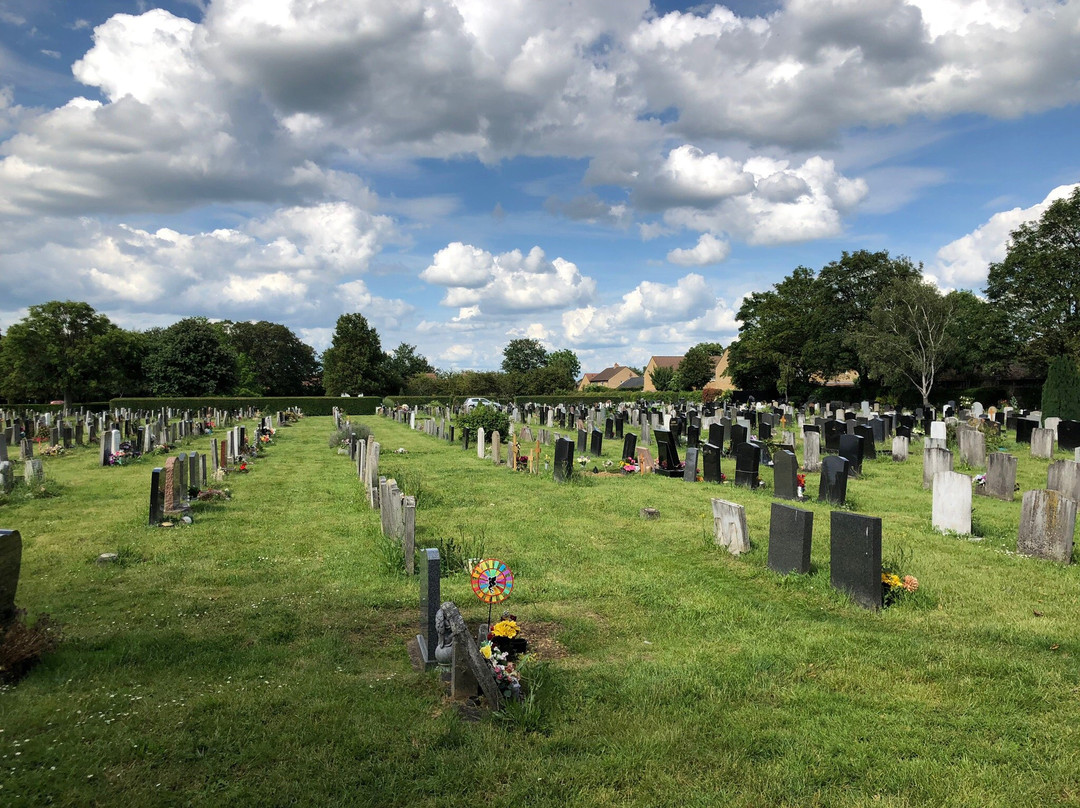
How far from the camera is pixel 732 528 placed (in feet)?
31.5

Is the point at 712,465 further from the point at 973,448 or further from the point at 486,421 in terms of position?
the point at 486,421

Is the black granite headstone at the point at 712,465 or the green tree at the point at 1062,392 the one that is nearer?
the black granite headstone at the point at 712,465

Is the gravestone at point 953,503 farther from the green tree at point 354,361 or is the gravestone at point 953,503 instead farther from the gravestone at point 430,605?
the green tree at point 354,361

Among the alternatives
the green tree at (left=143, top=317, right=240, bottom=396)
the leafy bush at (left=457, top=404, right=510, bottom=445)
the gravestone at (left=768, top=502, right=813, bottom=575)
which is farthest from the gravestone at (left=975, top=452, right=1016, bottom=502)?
the green tree at (left=143, top=317, right=240, bottom=396)

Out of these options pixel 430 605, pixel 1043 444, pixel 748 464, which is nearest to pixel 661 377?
pixel 1043 444

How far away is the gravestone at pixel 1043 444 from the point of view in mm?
20062

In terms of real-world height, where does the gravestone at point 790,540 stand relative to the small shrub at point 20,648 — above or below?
above

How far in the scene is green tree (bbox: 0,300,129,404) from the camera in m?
64.2

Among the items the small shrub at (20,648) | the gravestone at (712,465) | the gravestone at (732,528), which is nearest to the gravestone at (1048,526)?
the gravestone at (732,528)

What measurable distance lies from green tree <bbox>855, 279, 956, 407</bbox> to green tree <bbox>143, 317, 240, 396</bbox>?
58.1m

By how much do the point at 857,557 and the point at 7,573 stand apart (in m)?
8.21

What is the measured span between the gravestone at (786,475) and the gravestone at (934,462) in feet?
8.64

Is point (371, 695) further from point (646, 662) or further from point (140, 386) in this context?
point (140, 386)

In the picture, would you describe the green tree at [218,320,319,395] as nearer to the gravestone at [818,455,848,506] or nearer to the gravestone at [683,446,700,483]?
the gravestone at [683,446,700,483]
